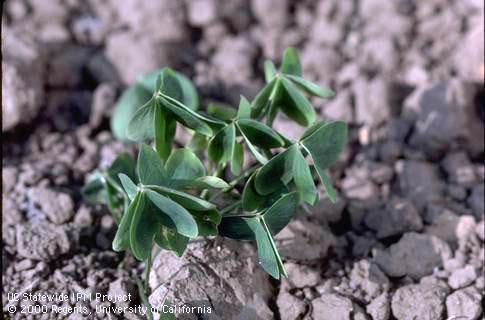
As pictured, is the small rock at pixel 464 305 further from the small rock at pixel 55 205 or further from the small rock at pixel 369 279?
the small rock at pixel 55 205

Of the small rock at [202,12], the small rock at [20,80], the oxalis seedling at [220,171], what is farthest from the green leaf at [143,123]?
the small rock at [202,12]

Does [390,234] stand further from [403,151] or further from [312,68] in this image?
[312,68]

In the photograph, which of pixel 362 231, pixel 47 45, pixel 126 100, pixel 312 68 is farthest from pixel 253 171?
pixel 47 45

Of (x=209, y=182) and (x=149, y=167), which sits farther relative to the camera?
(x=209, y=182)

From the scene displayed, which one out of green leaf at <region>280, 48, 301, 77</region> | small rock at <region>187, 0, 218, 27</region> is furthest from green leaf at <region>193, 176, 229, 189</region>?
small rock at <region>187, 0, 218, 27</region>

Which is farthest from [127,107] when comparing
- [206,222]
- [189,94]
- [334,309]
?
[334,309]

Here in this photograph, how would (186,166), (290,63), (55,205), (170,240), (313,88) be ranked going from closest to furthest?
1. (170,240)
2. (186,166)
3. (313,88)
4. (290,63)
5. (55,205)

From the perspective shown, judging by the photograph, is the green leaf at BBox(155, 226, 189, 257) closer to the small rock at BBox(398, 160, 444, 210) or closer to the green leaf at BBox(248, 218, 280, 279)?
the green leaf at BBox(248, 218, 280, 279)

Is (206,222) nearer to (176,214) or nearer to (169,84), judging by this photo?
(176,214)
